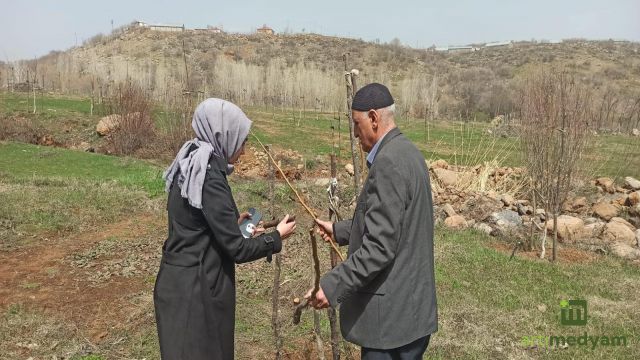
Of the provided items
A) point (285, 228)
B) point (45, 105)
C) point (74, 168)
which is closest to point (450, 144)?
point (74, 168)

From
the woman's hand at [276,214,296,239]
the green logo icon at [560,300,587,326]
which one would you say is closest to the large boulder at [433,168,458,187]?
the green logo icon at [560,300,587,326]

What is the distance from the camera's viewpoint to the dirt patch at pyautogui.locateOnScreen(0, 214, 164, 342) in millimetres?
4934

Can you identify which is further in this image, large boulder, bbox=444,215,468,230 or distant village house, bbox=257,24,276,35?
distant village house, bbox=257,24,276,35

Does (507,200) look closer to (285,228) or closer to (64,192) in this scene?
(64,192)

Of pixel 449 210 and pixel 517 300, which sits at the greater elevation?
pixel 449 210

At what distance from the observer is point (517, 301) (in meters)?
5.53

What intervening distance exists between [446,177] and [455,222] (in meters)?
2.50

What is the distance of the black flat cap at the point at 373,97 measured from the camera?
2.06 meters

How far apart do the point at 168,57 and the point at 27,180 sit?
38353 millimetres

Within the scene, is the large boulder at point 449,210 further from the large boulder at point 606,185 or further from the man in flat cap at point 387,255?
the man in flat cap at point 387,255

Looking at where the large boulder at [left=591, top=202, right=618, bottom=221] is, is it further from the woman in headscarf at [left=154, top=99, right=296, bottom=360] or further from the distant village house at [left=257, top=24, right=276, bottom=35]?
the distant village house at [left=257, top=24, right=276, bottom=35]

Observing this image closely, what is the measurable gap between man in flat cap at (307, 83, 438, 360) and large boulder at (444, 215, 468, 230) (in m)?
7.02

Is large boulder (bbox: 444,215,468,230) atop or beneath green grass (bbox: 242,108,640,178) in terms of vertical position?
beneath

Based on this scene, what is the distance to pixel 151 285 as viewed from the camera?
5723 millimetres
